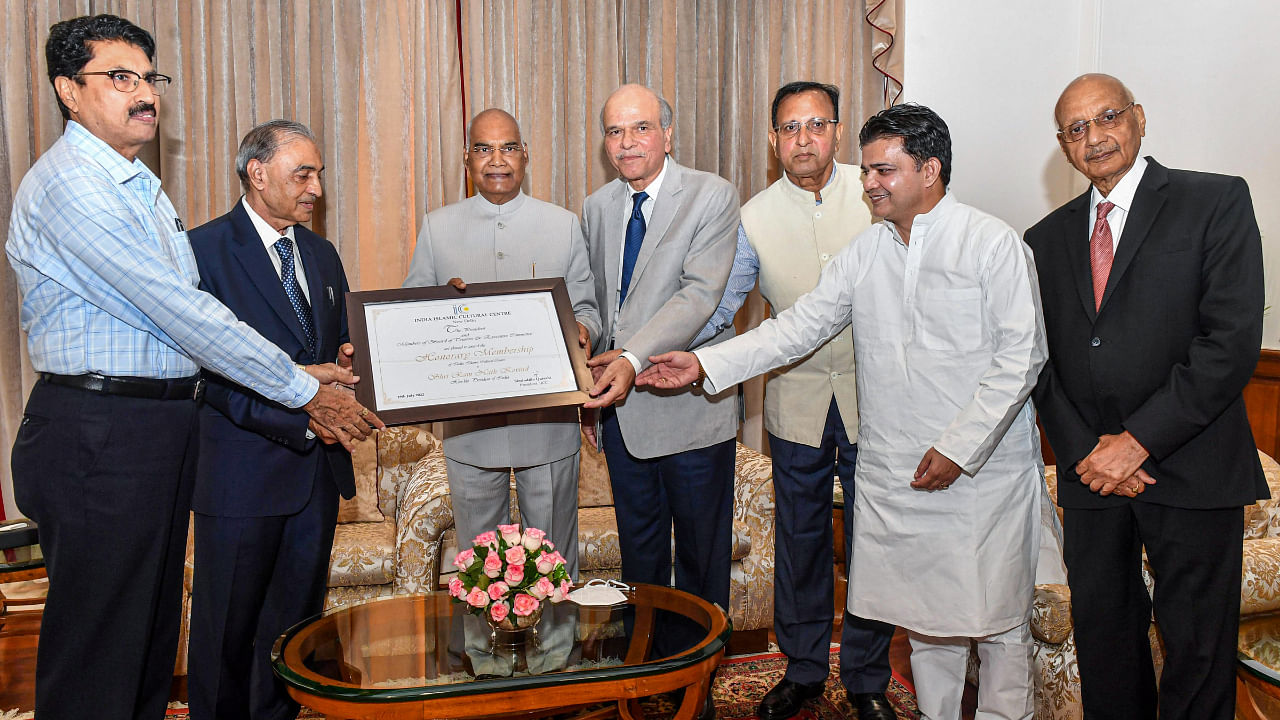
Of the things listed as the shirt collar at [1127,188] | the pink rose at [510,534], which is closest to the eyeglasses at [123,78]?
the pink rose at [510,534]

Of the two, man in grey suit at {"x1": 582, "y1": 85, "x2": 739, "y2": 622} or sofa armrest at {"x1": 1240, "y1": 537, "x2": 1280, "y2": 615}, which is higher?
man in grey suit at {"x1": 582, "y1": 85, "x2": 739, "y2": 622}

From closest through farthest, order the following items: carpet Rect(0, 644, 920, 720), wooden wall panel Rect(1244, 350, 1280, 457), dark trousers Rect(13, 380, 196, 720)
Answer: dark trousers Rect(13, 380, 196, 720) → carpet Rect(0, 644, 920, 720) → wooden wall panel Rect(1244, 350, 1280, 457)

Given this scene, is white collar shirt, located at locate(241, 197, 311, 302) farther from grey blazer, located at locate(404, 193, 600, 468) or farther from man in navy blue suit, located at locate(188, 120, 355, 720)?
grey blazer, located at locate(404, 193, 600, 468)

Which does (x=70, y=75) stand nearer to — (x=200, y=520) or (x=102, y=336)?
(x=102, y=336)

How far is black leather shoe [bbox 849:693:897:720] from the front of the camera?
2.90 metres


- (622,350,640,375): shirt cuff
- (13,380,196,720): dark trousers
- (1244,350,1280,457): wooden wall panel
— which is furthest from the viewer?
(1244,350,1280,457): wooden wall panel

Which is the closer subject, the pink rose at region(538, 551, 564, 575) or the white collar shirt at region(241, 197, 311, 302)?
the pink rose at region(538, 551, 564, 575)

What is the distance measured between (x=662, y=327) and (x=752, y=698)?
134 cm

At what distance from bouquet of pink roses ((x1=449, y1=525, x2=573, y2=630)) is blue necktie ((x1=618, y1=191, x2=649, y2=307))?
0.83 m

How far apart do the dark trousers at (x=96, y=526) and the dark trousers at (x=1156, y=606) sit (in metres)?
2.25

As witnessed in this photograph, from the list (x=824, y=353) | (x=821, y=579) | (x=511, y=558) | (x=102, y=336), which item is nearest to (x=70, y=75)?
(x=102, y=336)

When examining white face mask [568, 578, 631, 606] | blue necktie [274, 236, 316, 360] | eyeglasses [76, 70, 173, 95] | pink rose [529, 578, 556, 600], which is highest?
eyeglasses [76, 70, 173, 95]

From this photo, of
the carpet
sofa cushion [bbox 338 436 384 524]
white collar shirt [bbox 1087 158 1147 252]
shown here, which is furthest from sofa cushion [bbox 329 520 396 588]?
white collar shirt [bbox 1087 158 1147 252]

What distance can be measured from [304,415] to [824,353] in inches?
59.4
